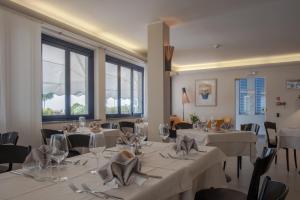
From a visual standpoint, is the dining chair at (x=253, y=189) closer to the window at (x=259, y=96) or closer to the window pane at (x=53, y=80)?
the window pane at (x=53, y=80)

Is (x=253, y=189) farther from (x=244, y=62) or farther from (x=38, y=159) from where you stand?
(x=244, y=62)

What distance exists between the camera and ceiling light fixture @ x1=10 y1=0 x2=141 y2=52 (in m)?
3.91

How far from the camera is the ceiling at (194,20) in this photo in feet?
12.7

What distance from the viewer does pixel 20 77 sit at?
150 inches

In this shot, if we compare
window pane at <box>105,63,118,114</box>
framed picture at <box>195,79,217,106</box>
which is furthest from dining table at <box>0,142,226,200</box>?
framed picture at <box>195,79,217,106</box>

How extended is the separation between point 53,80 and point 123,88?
8.57 ft

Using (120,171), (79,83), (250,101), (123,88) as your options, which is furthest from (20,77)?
(250,101)

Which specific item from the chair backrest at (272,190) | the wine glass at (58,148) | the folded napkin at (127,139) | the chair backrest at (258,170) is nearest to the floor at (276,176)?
the chair backrest at (258,170)

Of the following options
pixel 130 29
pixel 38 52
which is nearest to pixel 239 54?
pixel 130 29

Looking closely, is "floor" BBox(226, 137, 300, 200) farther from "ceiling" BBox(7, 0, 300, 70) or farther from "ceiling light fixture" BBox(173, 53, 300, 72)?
"ceiling light fixture" BBox(173, 53, 300, 72)

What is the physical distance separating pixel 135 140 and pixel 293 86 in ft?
25.9

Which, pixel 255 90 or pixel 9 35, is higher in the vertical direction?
pixel 9 35

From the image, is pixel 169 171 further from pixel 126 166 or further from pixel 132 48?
pixel 132 48

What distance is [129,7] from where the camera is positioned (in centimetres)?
397
